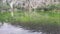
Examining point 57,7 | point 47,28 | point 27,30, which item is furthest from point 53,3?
point 27,30

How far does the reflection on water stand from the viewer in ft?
5.91

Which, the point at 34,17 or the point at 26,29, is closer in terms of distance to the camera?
the point at 26,29

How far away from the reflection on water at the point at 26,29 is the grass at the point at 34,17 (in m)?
0.07

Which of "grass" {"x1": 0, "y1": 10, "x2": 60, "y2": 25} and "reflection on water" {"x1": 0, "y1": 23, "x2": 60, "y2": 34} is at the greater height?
"grass" {"x1": 0, "y1": 10, "x2": 60, "y2": 25}

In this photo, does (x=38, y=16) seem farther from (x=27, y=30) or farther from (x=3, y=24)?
(x=3, y=24)

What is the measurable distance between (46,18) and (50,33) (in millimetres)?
226

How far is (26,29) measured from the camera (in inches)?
Result: 72.4

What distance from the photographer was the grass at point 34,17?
191cm

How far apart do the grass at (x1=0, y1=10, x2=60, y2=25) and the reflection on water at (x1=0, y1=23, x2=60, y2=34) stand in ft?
0.22

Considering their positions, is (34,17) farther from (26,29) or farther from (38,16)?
(26,29)

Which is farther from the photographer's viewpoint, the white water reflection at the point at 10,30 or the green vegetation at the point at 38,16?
the green vegetation at the point at 38,16

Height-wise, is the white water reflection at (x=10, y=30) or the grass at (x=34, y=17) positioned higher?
the grass at (x=34, y=17)

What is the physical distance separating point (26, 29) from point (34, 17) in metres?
0.21

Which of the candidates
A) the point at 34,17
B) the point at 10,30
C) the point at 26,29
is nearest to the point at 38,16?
the point at 34,17
